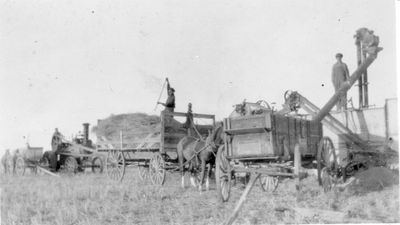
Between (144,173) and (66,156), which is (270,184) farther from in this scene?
(66,156)

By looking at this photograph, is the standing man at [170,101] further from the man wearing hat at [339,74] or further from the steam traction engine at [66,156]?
the steam traction engine at [66,156]

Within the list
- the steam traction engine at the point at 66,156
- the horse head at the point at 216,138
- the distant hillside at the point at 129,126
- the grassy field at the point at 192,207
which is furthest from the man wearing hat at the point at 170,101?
the steam traction engine at the point at 66,156

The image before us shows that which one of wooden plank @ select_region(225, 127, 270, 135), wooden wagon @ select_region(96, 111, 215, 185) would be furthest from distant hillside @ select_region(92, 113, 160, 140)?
wooden plank @ select_region(225, 127, 270, 135)

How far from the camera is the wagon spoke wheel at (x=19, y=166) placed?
20.0 metres

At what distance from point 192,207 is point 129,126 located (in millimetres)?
7187

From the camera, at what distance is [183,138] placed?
1356 cm

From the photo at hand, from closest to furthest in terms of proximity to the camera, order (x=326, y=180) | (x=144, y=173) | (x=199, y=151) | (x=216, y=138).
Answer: (x=326, y=180)
(x=216, y=138)
(x=199, y=151)
(x=144, y=173)

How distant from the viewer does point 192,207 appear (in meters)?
8.63

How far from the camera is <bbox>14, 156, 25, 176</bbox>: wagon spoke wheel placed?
2000 centimetres

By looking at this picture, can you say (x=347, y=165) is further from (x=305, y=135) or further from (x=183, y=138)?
(x=183, y=138)

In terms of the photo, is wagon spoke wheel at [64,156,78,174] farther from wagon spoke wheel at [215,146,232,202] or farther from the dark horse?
wagon spoke wheel at [215,146,232,202]

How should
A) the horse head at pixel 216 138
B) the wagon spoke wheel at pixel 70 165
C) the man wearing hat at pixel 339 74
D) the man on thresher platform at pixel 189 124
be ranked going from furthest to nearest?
the wagon spoke wheel at pixel 70 165, the man on thresher platform at pixel 189 124, the man wearing hat at pixel 339 74, the horse head at pixel 216 138

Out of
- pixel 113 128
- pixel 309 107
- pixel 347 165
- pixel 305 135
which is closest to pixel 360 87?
pixel 309 107

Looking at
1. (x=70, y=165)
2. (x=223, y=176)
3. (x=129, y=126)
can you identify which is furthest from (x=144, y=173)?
(x=223, y=176)
